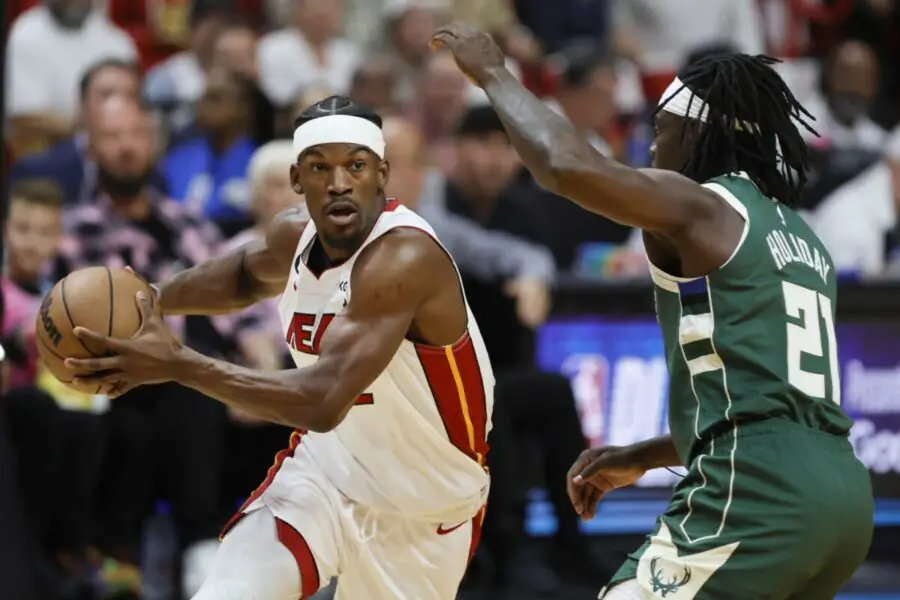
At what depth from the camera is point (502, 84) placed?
442cm

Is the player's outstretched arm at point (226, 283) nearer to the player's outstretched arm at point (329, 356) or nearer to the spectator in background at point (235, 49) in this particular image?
the player's outstretched arm at point (329, 356)

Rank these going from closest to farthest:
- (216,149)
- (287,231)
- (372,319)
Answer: (372,319), (287,231), (216,149)

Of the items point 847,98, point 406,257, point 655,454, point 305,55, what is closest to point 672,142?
point 406,257

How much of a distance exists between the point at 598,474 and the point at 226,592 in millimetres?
1183

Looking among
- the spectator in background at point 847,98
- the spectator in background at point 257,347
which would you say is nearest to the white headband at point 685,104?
the spectator in background at point 257,347

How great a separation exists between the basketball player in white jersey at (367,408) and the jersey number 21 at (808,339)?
3.61ft

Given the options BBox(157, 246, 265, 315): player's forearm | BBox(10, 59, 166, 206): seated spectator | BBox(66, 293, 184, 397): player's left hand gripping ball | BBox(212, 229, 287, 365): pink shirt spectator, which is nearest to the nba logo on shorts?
BBox(212, 229, 287, 365): pink shirt spectator

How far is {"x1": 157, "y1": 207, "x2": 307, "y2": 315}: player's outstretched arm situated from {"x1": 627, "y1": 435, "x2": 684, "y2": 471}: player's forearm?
4.74 feet

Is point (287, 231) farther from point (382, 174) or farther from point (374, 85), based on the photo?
point (374, 85)

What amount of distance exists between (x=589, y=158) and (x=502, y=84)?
1.31 ft

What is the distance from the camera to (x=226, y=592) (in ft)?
15.7

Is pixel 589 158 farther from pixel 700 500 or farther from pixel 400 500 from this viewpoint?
pixel 400 500

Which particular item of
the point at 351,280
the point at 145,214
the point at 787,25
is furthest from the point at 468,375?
the point at 787,25

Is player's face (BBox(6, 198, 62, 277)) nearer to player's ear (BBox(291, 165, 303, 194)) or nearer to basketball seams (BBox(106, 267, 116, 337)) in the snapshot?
player's ear (BBox(291, 165, 303, 194))
